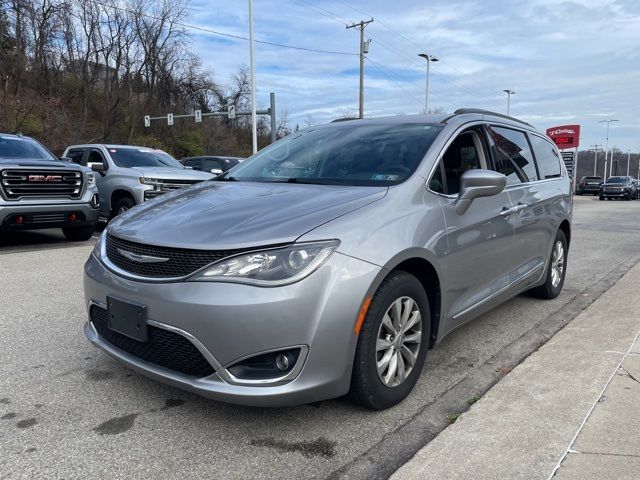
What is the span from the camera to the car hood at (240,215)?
2.65m

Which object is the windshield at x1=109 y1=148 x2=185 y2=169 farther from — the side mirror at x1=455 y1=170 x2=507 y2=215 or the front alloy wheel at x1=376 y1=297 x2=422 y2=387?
the front alloy wheel at x1=376 y1=297 x2=422 y2=387

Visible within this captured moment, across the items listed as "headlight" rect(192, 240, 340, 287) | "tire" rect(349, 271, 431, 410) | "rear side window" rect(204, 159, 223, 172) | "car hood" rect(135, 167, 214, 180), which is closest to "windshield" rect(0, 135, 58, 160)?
"car hood" rect(135, 167, 214, 180)

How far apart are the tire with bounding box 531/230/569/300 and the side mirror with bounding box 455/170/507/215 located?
2177 millimetres

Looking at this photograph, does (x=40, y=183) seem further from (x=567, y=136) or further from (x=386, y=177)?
(x=567, y=136)

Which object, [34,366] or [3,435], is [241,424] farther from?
[34,366]

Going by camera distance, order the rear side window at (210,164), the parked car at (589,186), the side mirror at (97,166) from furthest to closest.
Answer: the parked car at (589,186)
the rear side window at (210,164)
the side mirror at (97,166)

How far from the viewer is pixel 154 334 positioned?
8.89 ft

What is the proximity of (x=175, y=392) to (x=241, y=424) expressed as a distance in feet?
1.91

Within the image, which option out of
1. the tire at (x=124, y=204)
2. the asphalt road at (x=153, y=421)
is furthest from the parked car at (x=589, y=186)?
the asphalt road at (x=153, y=421)

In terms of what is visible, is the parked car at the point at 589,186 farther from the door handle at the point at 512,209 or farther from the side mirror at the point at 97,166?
the door handle at the point at 512,209

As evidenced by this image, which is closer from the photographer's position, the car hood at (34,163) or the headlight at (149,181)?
the car hood at (34,163)

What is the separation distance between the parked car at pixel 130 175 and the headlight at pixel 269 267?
7752 mm

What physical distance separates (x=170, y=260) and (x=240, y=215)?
1.49ft

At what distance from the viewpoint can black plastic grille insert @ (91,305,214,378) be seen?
2611 mm
